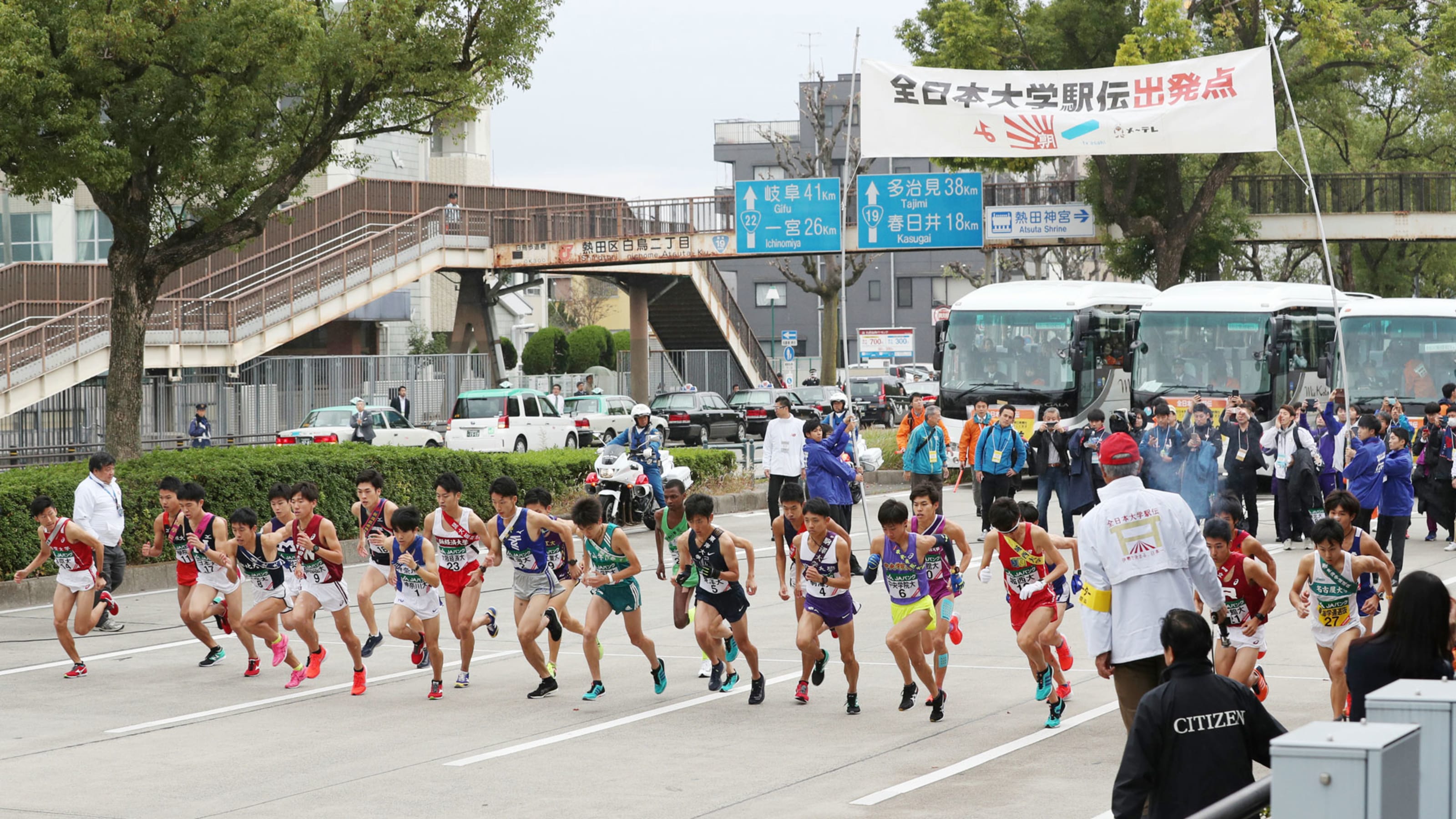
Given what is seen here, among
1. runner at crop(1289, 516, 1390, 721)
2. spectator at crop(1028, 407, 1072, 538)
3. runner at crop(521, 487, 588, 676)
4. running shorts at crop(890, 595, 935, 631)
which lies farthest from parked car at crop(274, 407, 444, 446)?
runner at crop(1289, 516, 1390, 721)

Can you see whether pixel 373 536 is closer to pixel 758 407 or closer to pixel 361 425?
pixel 361 425

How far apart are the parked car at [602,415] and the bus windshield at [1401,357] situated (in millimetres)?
17791

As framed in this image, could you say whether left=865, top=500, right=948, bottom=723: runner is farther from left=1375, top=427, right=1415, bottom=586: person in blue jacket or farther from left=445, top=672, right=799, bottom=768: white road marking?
left=1375, top=427, right=1415, bottom=586: person in blue jacket

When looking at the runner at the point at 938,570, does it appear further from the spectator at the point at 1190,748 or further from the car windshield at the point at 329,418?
the car windshield at the point at 329,418

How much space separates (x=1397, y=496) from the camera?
1647 cm

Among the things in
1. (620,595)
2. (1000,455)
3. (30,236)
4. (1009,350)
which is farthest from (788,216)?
(620,595)

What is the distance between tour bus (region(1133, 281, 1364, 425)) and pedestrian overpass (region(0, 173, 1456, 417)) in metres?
10.6

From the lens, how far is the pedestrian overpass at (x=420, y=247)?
37312 mm

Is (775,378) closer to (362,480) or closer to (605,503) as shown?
(605,503)

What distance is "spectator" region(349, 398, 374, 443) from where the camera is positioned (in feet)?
109

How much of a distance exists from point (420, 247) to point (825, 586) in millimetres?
33934

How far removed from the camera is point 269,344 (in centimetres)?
3859

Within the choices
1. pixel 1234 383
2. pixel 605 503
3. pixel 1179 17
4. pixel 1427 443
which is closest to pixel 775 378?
pixel 1179 17

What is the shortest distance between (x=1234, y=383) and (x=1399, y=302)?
309 centimetres
